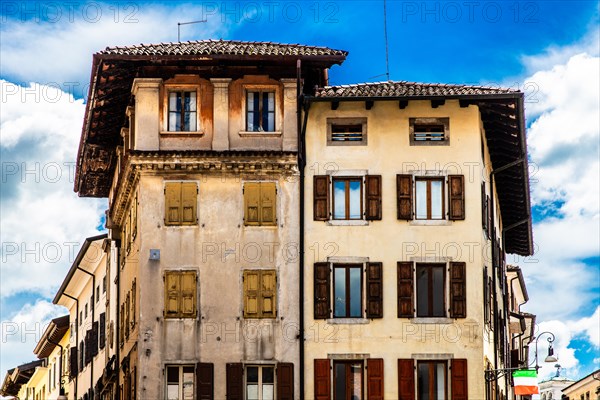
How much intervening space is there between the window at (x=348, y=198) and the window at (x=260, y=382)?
18.7 feet

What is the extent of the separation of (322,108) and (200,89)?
4.46 metres

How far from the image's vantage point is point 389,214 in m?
51.5

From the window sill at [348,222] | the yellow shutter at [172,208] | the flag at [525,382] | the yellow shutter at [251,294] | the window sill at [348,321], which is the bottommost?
the flag at [525,382]

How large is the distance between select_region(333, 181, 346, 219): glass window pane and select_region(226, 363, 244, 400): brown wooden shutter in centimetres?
642

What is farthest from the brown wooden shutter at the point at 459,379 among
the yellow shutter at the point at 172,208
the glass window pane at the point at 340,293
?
the yellow shutter at the point at 172,208

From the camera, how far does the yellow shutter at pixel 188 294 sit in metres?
50.5

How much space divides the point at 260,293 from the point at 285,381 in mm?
3210

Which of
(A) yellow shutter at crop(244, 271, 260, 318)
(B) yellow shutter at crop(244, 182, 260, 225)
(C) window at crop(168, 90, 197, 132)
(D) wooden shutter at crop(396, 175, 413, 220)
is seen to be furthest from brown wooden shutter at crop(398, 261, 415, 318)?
(C) window at crop(168, 90, 197, 132)

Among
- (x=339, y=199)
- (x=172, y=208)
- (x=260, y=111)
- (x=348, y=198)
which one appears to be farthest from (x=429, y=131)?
(x=172, y=208)

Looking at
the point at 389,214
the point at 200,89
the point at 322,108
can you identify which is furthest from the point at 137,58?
the point at 389,214

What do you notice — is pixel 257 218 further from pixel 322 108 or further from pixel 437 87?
pixel 437 87

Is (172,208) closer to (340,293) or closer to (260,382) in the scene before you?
(340,293)

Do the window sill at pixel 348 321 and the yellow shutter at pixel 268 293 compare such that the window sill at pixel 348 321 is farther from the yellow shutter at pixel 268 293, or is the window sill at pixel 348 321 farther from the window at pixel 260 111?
the window at pixel 260 111

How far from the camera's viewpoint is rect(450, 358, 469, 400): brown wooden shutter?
50.2 meters
